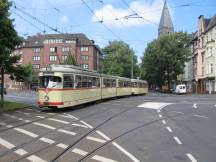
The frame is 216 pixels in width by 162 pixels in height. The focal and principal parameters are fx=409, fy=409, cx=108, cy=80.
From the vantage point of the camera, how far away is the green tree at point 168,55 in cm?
8819

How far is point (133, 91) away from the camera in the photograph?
2359 inches

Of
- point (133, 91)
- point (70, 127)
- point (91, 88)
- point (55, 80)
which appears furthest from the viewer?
point (133, 91)

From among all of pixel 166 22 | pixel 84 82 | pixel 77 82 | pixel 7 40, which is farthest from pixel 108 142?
pixel 166 22

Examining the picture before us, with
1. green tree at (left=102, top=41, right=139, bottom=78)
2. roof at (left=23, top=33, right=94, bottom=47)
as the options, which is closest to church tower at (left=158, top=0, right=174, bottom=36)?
green tree at (left=102, top=41, right=139, bottom=78)

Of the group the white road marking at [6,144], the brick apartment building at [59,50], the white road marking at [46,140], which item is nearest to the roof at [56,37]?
the brick apartment building at [59,50]

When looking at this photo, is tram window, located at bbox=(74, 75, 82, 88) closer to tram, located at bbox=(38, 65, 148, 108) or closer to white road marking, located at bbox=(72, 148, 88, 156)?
tram, located at bbox=(38, 65, 148, 108)

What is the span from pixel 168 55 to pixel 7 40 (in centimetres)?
6412

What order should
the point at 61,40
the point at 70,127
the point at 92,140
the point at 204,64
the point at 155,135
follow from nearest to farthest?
the point at 92,140, the point at 155,135, the point at 70,127, the point at 204,64, the point at 61,40

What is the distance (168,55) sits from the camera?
87562 mm

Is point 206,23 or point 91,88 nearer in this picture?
point 91,88

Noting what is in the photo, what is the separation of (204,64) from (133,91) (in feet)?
96.6

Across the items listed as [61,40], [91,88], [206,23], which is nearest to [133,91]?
[91,88]

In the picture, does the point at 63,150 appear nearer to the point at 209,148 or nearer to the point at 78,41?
the point at 209,148

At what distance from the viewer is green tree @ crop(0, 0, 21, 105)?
24516 mm
